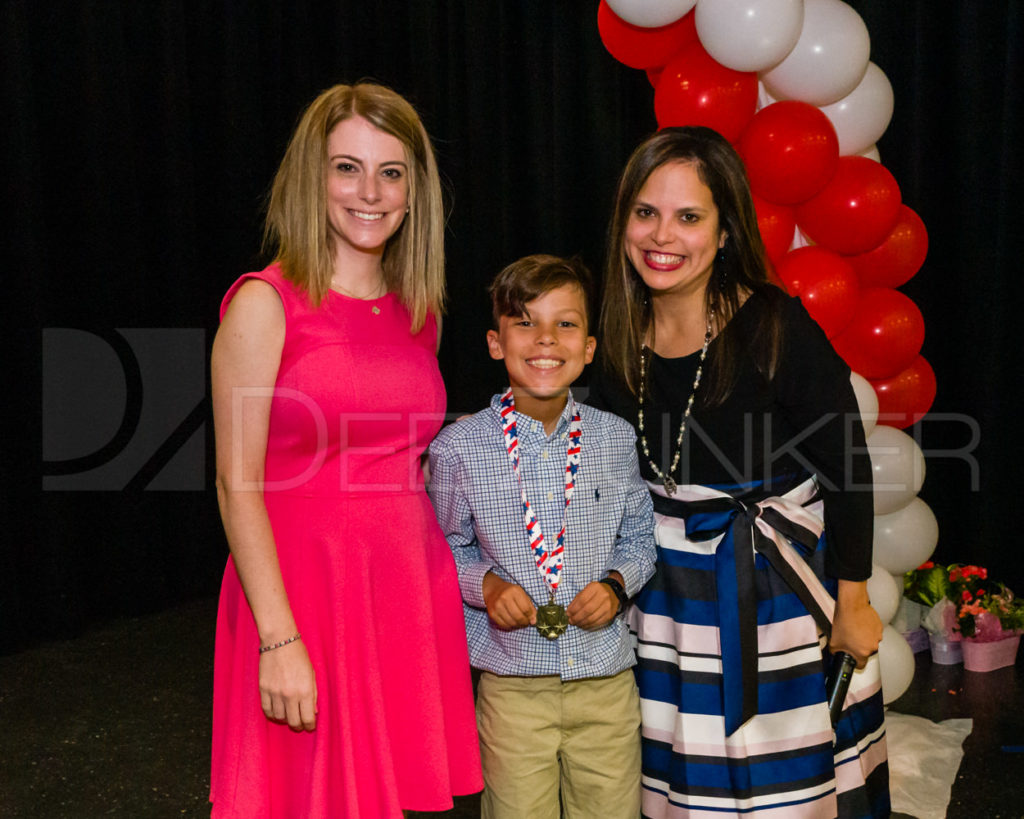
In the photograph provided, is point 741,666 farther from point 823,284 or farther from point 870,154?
point 870,154

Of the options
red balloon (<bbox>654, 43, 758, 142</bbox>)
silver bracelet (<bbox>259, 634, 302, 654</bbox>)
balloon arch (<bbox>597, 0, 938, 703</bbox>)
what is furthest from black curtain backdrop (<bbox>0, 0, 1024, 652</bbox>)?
silver bracelet (<bbox>259, 634, 302, 654</bbox>)

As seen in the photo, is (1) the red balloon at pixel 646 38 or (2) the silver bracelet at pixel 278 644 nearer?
(2) the silver bracelet at pixel 278 644

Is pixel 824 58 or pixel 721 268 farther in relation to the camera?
pixel 824 58

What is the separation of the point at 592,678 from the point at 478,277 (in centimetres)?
357

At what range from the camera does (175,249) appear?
13.4 feet

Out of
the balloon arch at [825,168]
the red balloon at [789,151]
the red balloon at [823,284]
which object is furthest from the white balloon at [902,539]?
the red balloon at [789,151]

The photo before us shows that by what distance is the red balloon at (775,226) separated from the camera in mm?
2803

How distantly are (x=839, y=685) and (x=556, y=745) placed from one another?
1.65 ft

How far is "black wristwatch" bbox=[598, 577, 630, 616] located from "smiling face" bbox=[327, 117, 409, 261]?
2.20 feet

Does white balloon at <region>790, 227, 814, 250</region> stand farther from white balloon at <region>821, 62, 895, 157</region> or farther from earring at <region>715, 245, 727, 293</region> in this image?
earring at <region>715, 245, 727, 293</region>

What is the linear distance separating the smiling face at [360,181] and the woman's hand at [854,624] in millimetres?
996

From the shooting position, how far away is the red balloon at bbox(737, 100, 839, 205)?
266 centimetres

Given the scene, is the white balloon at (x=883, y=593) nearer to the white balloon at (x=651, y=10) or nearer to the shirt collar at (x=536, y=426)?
the shirt collar at (x=536, y=426)

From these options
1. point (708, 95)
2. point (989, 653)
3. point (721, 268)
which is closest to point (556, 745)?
point (721, 268)
